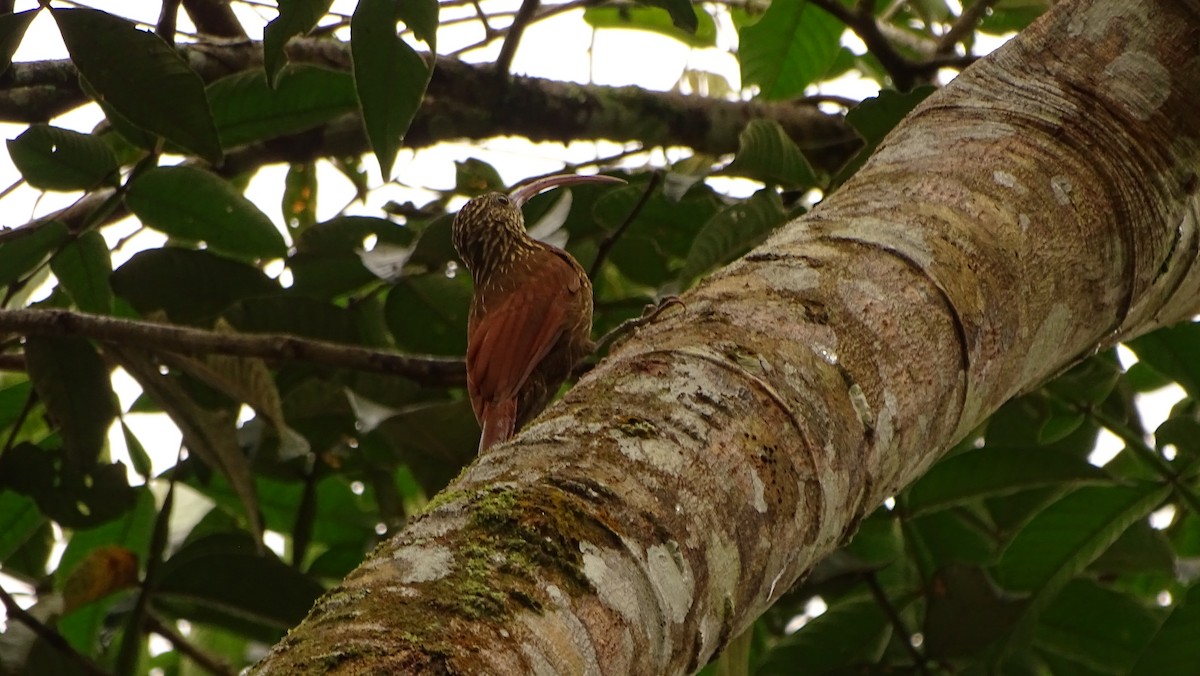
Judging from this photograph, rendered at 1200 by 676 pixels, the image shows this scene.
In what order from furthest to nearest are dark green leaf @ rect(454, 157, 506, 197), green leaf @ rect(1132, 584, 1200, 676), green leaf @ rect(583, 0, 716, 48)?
green leaf @ rect(583, 0, 716, 48) → dark green leaf @ rect(454, 157, 506, 197) → green leaf @ rect(1132, 584, 1200, 676)

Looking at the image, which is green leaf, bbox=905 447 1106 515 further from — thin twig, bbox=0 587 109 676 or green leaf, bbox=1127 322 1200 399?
thin twig, bbox=0 587 109 676

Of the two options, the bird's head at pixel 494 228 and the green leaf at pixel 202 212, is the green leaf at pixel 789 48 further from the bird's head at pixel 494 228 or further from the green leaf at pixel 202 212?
the green leaf at pixel 202 212

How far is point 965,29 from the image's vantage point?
3059 mm

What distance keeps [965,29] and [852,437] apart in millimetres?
2184

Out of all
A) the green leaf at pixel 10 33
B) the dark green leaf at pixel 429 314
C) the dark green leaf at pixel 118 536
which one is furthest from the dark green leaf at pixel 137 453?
the green leaf at pixel 10 33

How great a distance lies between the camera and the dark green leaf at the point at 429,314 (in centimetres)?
251

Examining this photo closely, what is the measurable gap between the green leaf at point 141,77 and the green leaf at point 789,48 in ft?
4.81

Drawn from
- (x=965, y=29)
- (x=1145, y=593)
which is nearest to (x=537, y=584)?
(x=965, y=29)

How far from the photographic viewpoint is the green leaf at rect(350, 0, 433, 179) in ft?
5.95

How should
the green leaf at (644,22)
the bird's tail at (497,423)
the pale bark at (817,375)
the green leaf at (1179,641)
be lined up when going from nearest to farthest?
the pale bark at (817,375) → the green leaf at (1179,641) → the bird's tail at (497,423) → the green leaf at (644,22)

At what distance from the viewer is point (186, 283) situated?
249cm

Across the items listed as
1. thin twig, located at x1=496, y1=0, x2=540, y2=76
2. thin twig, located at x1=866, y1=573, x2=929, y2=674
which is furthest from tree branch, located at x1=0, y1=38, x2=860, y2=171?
thin twig, located at x1=866, y1=573, x2=929, y2=674

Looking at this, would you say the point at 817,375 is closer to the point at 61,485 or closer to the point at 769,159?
the point at 769,159

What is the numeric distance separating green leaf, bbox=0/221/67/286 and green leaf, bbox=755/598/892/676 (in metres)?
1.55
